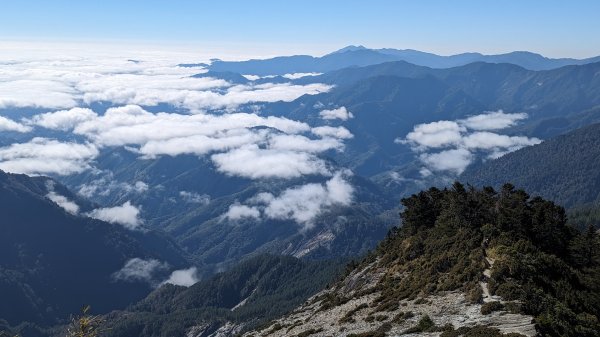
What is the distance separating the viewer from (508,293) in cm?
4922

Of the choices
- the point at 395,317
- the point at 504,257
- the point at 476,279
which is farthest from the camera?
the point at 504,257

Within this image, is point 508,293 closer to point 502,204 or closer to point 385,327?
point 385,327

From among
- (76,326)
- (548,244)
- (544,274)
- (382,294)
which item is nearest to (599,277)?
(548,244)

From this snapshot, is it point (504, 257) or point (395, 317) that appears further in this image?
point (504, 257)

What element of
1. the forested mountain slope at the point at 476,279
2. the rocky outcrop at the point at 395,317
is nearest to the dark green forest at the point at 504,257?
the forested mountain slope at the point at 476,279

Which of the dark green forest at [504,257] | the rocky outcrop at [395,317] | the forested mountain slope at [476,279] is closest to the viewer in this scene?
the rocky outcrop at [395,317]

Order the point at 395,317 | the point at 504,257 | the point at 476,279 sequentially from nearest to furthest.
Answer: the point at 395,317 → the point at 476,279 → the point at 504,257

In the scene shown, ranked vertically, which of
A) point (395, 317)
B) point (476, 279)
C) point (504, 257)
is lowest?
point (395, 317)

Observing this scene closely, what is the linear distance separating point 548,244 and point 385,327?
1594 inches

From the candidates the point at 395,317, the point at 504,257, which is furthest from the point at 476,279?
the point at 395,317

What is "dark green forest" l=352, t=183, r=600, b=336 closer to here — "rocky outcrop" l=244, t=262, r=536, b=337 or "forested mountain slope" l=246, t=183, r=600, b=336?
"forested mountain slope" l=246, t=183, r=600, b=336

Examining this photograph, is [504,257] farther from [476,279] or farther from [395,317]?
[395,317]

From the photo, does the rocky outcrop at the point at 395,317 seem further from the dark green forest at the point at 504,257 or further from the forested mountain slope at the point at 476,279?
the dark green forest at the point at 504,257

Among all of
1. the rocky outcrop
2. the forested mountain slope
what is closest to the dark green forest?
the forested mountain slope
